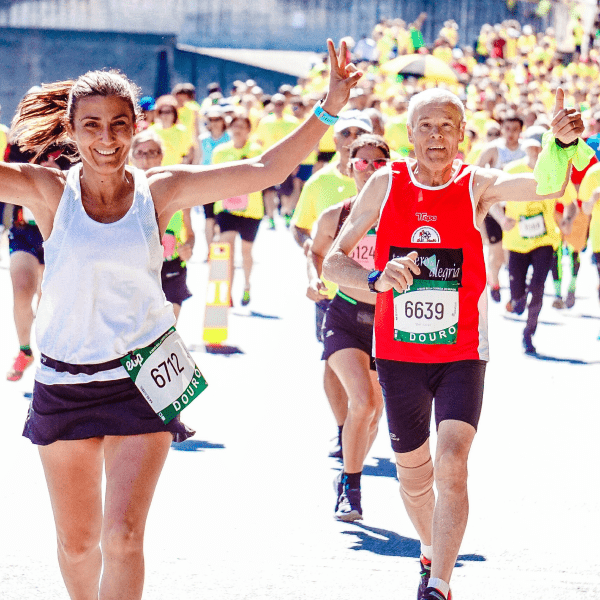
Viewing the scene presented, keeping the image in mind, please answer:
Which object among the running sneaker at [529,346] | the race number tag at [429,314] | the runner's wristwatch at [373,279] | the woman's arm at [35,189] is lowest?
the running sneaker at [529,346]

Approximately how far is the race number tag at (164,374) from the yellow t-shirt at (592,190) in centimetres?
740

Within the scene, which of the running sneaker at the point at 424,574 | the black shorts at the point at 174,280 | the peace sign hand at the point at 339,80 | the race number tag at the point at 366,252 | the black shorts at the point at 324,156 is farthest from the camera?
the black shorts at the point at 324,156

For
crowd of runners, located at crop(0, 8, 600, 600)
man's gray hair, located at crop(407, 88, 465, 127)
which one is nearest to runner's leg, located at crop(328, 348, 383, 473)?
crowd of runners, located at crop(0, 8, 600, 600)

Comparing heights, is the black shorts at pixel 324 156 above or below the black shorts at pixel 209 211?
above

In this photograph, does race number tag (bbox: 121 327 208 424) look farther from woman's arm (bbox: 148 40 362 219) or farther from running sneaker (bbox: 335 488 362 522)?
running sneaker (bbox: 335 488 362 522)

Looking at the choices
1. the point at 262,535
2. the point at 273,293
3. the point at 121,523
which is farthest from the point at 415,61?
the point at 121,523

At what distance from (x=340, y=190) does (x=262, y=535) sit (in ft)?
8.98

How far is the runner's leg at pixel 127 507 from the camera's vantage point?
3555 mm

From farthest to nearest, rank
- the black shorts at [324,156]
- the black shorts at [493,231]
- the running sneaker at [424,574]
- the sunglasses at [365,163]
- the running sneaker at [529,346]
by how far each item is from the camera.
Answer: the black shorts at [324,156] → the black shorts at [493,231] → the running sneaker at [529,346] → the sunglasses at [365,163] → the running sneaker at [424,574]

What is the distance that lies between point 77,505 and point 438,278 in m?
1.58

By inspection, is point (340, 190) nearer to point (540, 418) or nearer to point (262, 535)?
point (540, 418)

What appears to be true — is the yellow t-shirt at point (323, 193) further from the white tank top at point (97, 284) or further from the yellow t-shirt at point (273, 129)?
the yellow t-shirt at point (273, 129)

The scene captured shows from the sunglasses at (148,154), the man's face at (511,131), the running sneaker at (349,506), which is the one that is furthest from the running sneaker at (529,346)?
the running sneaker at (349,506)

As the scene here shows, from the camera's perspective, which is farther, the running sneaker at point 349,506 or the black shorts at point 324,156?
the black shorts at point 324,156
